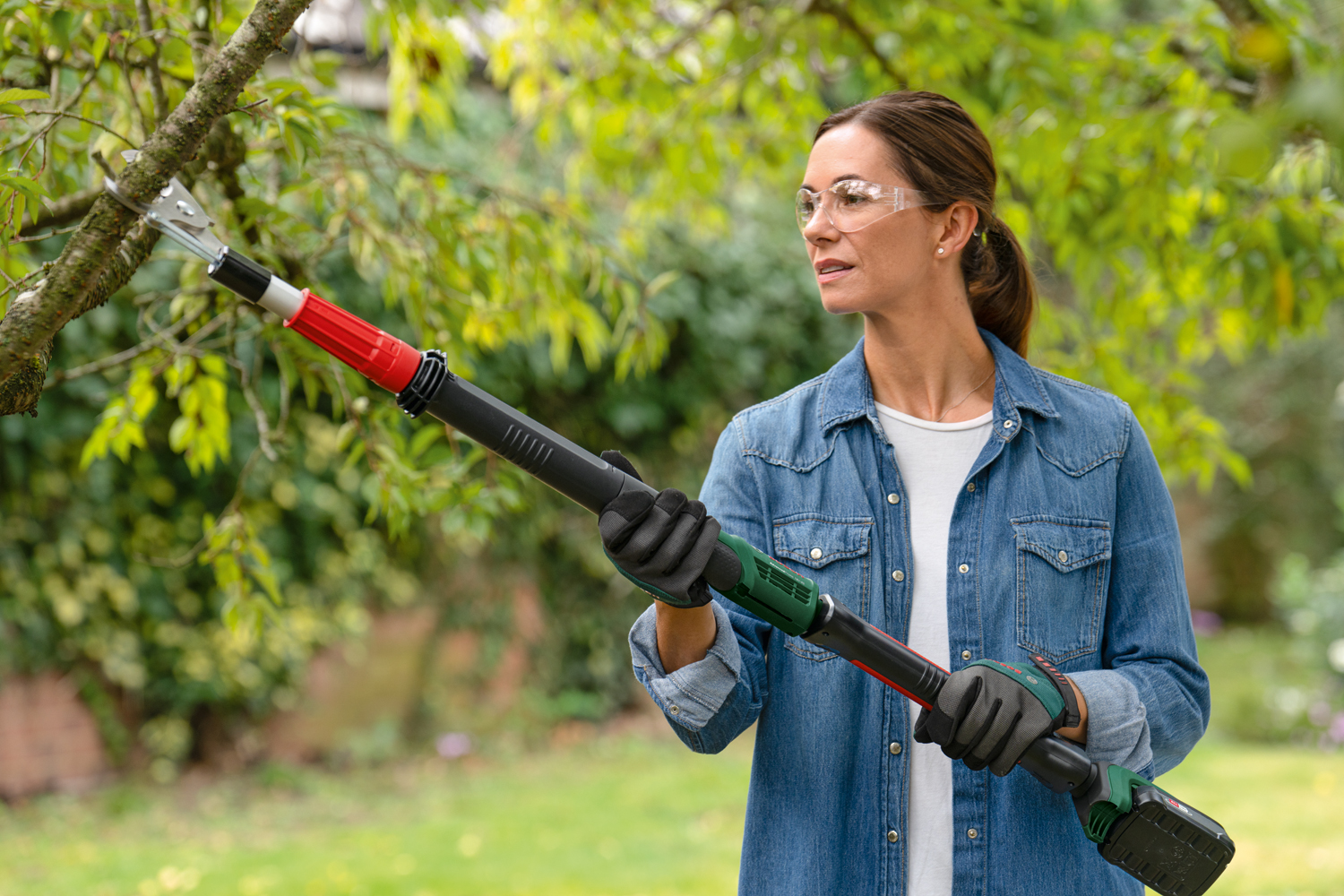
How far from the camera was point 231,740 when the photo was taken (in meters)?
5.35

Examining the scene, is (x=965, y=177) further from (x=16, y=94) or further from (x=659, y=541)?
(x=16, y=94)

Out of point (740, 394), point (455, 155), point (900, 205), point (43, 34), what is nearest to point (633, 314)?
point (900, 205)

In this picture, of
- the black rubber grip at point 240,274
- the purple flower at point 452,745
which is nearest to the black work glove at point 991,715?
the black rubber grip at point 240,274

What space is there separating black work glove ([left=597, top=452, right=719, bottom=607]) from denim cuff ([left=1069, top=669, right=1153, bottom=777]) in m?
0.61

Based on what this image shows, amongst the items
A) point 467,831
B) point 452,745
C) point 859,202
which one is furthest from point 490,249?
point 452,745

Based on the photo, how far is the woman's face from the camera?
1723mm

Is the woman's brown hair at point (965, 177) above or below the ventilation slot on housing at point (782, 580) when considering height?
above

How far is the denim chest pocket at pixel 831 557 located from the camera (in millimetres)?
1691

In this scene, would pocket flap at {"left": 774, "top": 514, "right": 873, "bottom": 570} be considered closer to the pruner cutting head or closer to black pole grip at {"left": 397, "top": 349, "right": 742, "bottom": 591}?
black pole grip at {"left": 397, "top": 349, "right": 742, "bottom": 591}

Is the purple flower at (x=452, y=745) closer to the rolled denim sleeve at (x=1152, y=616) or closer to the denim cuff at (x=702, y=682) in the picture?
the denim cuff at (x=702, y=682)

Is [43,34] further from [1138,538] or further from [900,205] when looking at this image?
[1138,538]

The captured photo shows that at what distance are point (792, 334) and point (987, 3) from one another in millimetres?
3657

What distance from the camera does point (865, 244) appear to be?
172 cm

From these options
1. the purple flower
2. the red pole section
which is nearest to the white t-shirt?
the red pole section
